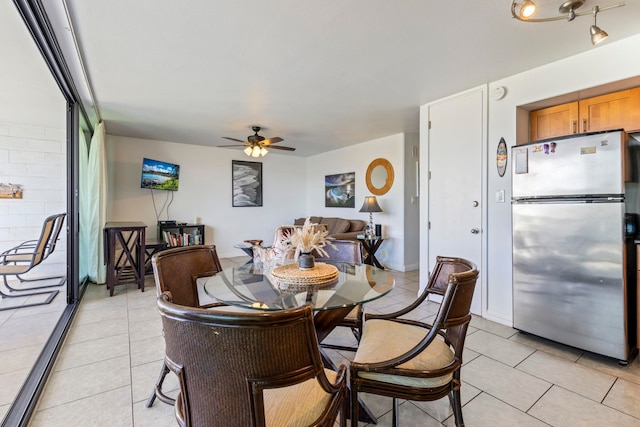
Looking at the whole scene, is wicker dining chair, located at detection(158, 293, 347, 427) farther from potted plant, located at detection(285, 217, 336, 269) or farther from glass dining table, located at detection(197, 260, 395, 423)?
potted plant, located at detection(285, 217, 336, 269)

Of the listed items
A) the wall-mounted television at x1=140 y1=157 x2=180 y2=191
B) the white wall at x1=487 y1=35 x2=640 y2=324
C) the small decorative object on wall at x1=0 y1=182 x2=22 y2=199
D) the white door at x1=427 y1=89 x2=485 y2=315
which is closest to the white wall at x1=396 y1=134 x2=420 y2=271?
the white door at x1=427 y1=89 x2=485 y2=315

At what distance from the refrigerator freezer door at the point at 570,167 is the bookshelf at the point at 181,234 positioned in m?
4.98

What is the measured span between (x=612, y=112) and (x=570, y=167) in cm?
72

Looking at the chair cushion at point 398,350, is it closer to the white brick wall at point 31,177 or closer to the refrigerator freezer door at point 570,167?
the refrigerator freezer door at point 570,167

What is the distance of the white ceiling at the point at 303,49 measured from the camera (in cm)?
190

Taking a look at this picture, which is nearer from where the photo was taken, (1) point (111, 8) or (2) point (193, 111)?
(1) point (111, 8)

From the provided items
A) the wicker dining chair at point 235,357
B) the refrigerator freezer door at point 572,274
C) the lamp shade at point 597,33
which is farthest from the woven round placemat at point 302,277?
the lamp shade at point 597,33

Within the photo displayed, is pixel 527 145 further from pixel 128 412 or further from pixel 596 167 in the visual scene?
pixel 128 412

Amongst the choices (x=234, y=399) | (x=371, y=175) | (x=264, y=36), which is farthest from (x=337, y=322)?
(x=371, y=175)

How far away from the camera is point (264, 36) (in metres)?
2.18

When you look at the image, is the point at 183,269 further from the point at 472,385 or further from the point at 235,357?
the point at 472,385

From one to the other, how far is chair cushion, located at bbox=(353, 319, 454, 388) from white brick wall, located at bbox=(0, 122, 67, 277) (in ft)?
10.2

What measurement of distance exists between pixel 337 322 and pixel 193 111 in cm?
340

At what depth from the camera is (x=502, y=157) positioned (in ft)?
9.59
